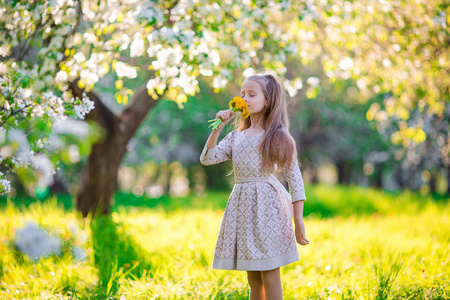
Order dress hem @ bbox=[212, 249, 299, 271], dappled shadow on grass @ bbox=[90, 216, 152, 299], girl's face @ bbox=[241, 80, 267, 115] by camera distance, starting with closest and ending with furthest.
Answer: dress hem @ bbox=[212, 249, 299, 271]
girl's face @ bbox=[241, 80, 267, 115]
dappled shadow on grass @ bbox=[90, 216, 152, 299]

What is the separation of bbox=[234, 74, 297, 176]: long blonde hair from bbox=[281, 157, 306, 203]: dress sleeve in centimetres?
4

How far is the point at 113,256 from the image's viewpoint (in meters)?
4.09

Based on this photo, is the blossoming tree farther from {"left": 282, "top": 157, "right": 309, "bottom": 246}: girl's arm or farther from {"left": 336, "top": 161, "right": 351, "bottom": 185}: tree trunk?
{"left": 336, "top": 161, "right": 351, "bottom": 185}: tree trunk

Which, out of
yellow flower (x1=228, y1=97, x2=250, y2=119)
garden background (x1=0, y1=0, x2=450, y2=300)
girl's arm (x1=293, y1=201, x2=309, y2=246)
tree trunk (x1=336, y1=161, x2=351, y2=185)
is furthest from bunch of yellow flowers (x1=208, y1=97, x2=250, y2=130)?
tree trunk (x1=336, y1=161, x2=351, y2=185)

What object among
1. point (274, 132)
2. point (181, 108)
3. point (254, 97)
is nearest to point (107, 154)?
point (181, 108)

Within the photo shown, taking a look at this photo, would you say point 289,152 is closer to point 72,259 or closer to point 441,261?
point 441,261

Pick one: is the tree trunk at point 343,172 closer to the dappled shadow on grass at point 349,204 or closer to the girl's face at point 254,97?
the dappled shadow on grass at point 349,204

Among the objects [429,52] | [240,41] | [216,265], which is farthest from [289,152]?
[429,52]

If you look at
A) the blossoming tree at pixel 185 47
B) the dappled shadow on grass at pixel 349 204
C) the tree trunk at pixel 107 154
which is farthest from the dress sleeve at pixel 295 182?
the dappled shadow on grass at pixel 349 204

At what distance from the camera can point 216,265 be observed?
263cm

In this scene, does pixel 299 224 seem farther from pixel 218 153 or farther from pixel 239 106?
pixel 239 106

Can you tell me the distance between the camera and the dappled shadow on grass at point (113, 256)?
3.36 m

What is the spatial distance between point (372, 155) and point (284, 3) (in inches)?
532

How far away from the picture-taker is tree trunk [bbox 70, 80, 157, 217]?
5582 mm
